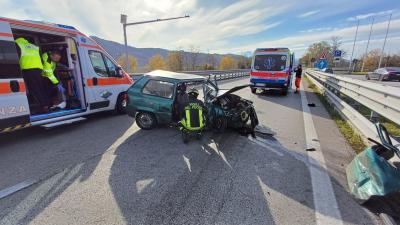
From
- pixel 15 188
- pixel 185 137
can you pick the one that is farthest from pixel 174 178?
pixel 15 188

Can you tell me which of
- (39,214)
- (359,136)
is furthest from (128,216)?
(359,136)

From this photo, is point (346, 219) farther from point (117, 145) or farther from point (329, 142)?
point (117, 145)

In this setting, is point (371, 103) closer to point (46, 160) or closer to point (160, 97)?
point (160, 97)

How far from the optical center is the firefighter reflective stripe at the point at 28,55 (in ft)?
16.6

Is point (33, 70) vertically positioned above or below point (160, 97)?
above

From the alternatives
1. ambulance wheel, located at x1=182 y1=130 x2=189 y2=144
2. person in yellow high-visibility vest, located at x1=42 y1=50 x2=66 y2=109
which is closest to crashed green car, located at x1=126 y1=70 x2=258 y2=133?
ambulance wheel, located at x1=182 y1=130 x2=189 y2=144

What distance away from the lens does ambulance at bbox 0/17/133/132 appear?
14.8 ft

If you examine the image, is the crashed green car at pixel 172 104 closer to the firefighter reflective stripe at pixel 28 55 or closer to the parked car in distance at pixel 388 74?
the firefighter reflective stripe at pixel 28 55

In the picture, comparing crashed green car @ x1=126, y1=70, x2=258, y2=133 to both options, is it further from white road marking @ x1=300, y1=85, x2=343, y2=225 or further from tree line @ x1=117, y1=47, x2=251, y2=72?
tree line @ x1=117, y1=47, x2=251, y2=72

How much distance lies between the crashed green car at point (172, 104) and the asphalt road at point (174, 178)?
1.19ft

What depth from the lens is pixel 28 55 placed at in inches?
205

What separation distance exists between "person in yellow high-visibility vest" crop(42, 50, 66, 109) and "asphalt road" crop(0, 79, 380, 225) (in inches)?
48.4

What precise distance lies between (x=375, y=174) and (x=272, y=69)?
1036 cm

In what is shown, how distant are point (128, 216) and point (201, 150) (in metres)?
2.15
